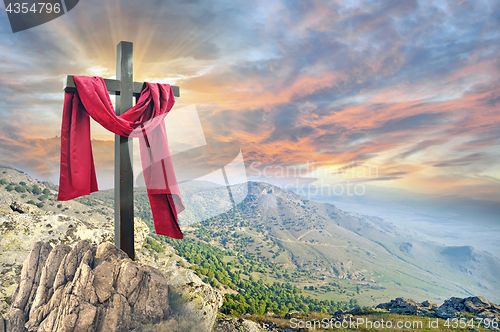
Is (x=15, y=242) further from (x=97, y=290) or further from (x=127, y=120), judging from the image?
(x=127, y=120)

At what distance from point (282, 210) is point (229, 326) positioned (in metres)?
44.5

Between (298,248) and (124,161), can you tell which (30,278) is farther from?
(298,248)

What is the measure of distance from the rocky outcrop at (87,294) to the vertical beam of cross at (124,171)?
0.35m

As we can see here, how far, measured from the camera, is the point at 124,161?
457cm

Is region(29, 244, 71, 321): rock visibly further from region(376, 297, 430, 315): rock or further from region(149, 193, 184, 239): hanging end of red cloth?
region(376, 297, 430, 315): rock

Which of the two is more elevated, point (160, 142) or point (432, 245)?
point (160, 142)

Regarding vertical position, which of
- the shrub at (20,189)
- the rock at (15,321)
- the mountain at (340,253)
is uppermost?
the shrub at (20,189)

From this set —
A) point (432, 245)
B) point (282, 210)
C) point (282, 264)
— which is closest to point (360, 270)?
point (282, 210)

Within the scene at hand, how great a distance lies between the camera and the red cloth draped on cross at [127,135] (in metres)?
4.26

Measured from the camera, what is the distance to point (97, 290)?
374 centimetres

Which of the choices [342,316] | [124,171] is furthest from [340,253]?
[124,171]

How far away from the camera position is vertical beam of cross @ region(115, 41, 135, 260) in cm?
450

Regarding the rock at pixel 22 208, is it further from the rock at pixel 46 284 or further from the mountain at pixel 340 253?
the mountain at pixel 340 253

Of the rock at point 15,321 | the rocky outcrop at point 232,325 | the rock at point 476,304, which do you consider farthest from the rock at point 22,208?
the rock at point 476,304
